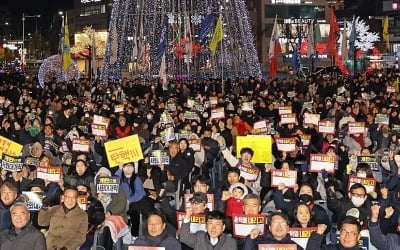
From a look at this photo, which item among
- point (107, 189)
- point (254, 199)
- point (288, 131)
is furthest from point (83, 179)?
point (288, 131)

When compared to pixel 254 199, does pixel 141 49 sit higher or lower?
higher

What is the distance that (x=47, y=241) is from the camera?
788cm

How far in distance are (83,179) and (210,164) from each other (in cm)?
388

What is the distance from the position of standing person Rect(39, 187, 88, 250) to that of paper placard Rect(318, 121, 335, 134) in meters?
7.14

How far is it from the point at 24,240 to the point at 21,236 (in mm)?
57

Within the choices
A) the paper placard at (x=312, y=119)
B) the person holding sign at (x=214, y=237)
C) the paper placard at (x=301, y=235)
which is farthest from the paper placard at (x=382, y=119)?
the person holding sign at (x=214, y=237)

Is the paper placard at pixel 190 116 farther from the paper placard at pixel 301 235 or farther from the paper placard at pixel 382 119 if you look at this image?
the paper placard at pixel 301 235

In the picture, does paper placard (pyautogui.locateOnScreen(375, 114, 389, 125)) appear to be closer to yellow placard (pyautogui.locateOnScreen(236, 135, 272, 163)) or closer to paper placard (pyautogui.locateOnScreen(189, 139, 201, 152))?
yellow placard (pyautogui.locateOnScreen(236, 135, 272, 163))

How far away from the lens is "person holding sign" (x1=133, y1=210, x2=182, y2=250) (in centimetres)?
701

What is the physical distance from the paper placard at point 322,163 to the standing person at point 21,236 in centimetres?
502

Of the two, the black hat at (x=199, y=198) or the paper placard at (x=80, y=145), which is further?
the paper placard at (x=80, y=145)

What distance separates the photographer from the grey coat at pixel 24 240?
6949 millimetres

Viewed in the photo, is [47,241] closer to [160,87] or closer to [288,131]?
[288,131]

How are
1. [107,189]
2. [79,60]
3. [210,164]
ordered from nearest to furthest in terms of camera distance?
[107,189]
[210,164]
[79,60]
